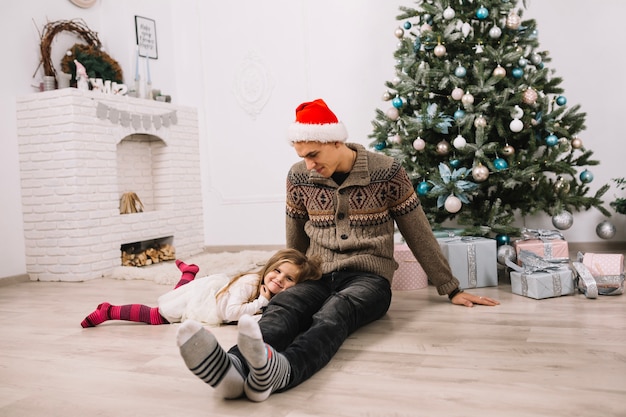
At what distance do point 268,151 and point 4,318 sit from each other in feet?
8.58

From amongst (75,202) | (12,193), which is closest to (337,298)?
(75,202)

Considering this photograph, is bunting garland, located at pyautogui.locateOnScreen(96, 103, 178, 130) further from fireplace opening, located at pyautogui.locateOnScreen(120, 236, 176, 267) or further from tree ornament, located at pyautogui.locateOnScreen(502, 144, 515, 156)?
tree ornament, located at pyautogui.locateOnScreen(502, 144, 515, 156)

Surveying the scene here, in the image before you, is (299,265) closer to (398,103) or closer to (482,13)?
(398,103)

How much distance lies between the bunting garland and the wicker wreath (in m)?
0.33

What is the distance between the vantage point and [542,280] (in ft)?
8.21

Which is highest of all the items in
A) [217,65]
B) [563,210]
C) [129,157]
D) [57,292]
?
[217,65]

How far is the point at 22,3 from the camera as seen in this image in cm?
389

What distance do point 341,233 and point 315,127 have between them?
44cm

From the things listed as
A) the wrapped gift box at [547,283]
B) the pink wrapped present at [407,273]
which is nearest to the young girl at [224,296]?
the pink wrapped present at [407,273]

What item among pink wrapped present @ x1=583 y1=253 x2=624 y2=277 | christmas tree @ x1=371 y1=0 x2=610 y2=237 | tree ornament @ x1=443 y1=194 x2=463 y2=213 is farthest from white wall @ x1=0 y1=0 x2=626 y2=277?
pink wrapped present @ x1=583 y1=253 x2=624 y2=277

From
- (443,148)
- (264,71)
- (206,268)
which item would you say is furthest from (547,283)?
(264,71)

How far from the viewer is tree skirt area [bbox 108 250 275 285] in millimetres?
3572

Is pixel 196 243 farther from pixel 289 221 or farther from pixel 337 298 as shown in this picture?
pixel 337 298

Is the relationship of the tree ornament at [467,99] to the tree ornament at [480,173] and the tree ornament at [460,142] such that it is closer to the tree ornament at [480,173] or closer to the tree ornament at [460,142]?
the tree ornament at [460,142]
